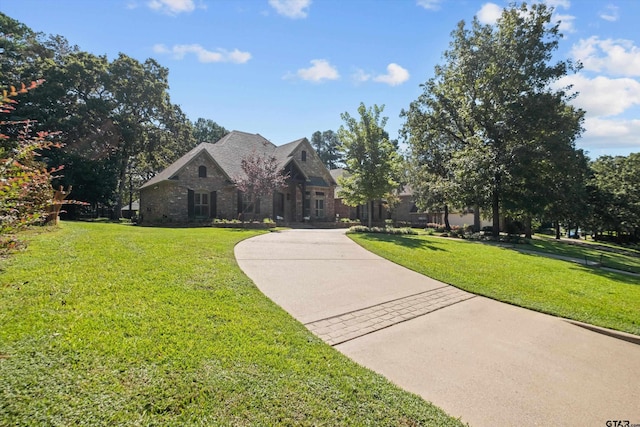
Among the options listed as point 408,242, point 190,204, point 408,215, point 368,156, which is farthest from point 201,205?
point 408,215

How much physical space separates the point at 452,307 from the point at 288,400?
4430mm

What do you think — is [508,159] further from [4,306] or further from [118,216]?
[118,216]

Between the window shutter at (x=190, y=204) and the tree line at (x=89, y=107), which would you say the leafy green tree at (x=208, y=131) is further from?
the window shutter at (x=190, y=204)

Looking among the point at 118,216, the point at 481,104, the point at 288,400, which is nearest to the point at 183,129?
the point at 118,216

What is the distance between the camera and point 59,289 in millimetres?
4680

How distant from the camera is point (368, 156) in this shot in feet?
59.7

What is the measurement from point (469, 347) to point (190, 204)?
20159 millimetres

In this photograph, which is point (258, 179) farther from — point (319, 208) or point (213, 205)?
point (319, 208)

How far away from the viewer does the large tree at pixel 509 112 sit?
17.7 m

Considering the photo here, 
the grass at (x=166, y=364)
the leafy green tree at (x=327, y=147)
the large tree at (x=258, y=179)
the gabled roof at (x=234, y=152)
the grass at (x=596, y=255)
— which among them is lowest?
the grass at (x=596, y=255)

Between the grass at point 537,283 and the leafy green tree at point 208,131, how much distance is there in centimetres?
5340

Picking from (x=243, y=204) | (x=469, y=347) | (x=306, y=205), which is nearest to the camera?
(x=469, y=347)

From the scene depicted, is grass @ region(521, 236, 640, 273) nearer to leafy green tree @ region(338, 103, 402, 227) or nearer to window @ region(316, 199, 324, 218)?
leafy green tree @ region(338, 103, 402, 227)

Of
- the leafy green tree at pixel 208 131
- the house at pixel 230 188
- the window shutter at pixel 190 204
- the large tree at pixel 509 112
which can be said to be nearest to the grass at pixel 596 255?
the large tree at pixel 509 112
